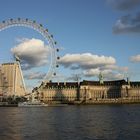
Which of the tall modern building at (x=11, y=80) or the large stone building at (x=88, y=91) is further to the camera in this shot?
the large stone building at (x=88, y=91)

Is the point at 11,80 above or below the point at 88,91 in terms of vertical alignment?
above

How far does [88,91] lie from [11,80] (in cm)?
3974

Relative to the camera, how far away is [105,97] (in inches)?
7598

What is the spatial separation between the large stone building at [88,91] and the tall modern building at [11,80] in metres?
22.4

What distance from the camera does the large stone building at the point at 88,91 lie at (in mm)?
189750

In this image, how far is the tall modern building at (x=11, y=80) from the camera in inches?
6560

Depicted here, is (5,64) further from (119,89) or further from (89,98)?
(119,89)

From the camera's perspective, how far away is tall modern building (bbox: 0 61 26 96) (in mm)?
166625

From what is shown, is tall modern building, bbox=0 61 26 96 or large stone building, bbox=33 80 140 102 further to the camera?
large stone building, bbox=33 80 140 102

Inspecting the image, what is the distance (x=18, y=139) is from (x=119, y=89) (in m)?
163

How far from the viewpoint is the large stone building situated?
7470 inches

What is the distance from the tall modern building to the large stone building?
73.4ft

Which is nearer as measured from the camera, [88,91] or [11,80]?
[11,80]

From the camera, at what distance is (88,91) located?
189 meters
